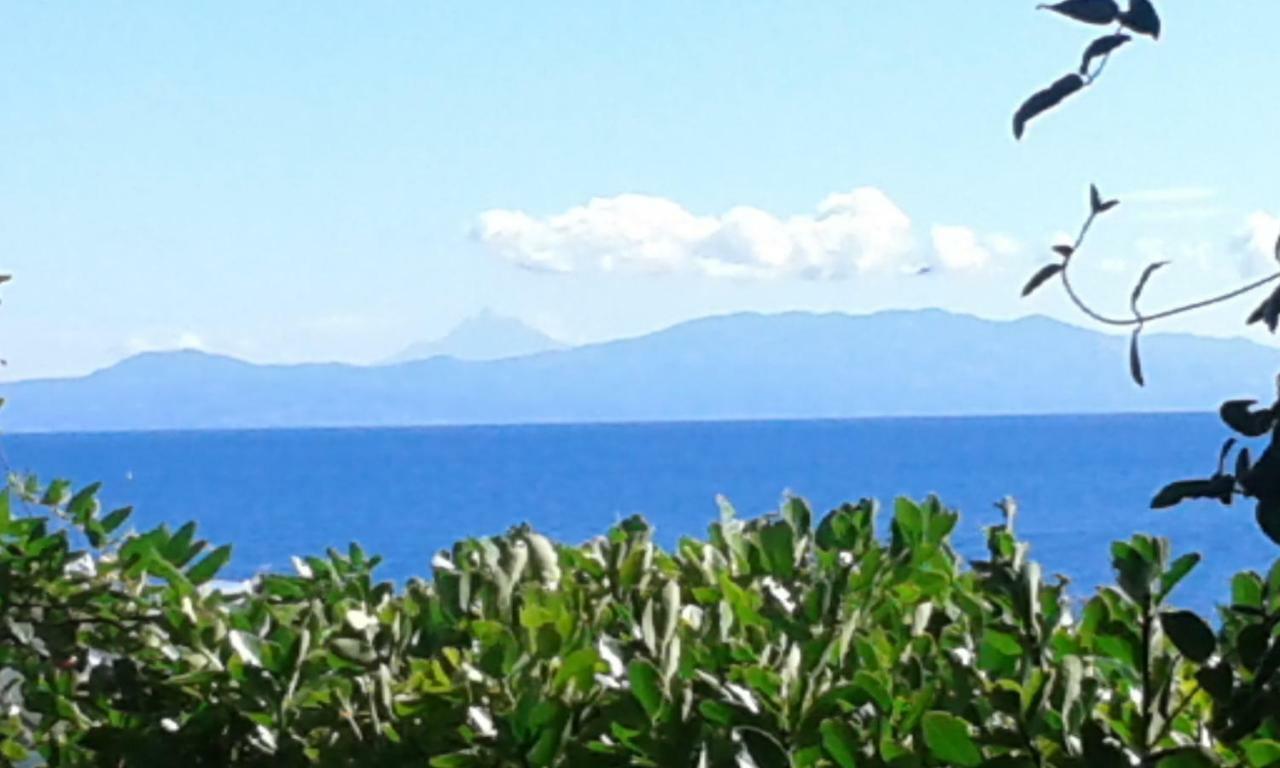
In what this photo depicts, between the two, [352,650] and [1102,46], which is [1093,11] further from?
[352,650]

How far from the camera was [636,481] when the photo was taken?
52625 mm

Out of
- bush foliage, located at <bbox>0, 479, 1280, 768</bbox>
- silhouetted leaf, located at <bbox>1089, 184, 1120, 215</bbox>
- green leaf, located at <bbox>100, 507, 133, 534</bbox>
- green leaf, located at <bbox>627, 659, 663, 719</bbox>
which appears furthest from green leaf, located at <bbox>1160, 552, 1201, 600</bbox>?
green leaf, located at <bbox>100, 507, 133, 534</bbox>

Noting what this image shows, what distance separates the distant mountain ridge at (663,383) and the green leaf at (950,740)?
117969mm

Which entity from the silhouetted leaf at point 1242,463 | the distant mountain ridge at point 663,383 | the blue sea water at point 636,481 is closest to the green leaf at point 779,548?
the blue sea water at point 636,481

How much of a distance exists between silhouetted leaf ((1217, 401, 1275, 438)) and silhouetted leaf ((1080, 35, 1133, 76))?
7.8 inches

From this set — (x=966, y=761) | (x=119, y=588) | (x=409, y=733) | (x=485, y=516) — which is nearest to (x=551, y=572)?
(x=409, y=733)

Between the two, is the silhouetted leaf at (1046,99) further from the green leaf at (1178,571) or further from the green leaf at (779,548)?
the green leaf at (779,548)

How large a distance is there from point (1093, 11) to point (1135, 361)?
8.2 inches

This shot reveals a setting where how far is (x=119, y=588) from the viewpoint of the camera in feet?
6.97

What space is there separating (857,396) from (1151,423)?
48070mm

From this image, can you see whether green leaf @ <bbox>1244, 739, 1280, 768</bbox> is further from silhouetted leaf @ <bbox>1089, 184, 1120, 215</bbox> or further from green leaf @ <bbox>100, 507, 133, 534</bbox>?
green leaf @ <bbox>100, 507, 133, 534</bbox>

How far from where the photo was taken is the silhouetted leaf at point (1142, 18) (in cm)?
96

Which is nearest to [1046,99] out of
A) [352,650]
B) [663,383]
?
[352,650]

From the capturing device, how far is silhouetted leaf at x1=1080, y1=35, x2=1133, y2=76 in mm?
965
